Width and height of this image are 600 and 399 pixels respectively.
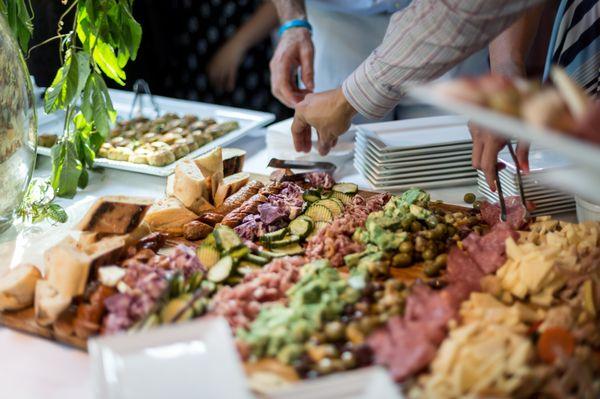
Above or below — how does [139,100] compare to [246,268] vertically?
above

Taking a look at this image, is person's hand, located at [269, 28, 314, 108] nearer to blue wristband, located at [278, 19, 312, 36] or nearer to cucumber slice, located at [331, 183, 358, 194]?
blue wristband, located at [278, 19, 312, 36]

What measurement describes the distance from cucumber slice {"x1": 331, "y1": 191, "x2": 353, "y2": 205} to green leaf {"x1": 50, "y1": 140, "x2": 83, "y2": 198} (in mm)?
825

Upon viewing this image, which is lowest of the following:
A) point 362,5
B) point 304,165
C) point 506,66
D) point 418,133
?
point 304,165

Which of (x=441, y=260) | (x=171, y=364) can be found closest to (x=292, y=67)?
(x=441, y=260)

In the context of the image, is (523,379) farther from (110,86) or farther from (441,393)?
(110,86)

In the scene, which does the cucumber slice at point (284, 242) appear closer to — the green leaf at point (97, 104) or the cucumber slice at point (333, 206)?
the cucumber slice at point (333, 206)

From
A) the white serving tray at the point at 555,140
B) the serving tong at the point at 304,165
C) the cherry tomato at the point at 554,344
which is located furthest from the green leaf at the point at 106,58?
the cherry tomato at the point at 554,344

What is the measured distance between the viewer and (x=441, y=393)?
1.10 metres

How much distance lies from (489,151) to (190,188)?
0.85 metres

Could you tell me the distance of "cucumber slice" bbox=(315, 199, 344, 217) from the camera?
6.41 ft

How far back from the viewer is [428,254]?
1680 mm

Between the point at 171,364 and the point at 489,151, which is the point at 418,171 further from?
the point at 171,364

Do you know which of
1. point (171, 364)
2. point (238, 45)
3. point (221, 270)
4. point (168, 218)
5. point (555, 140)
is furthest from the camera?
point (238, 45)

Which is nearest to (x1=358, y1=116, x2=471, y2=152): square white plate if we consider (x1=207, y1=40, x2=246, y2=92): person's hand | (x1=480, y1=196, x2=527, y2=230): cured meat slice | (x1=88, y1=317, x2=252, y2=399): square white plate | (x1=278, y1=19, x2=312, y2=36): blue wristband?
(x1=480, y1=196, x2=527, y2=230): cured meat slice
